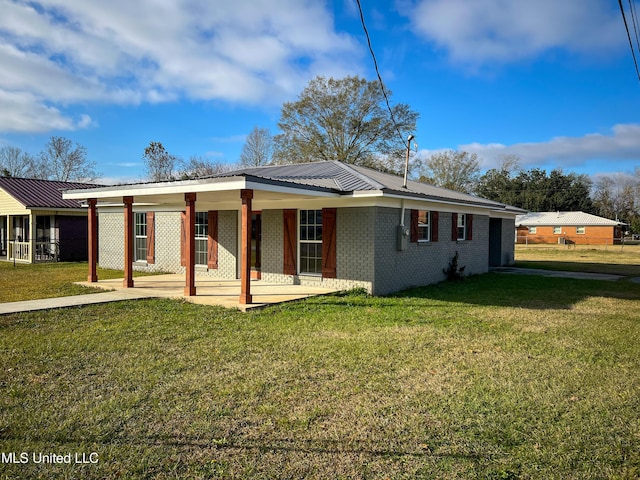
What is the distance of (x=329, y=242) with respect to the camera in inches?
456

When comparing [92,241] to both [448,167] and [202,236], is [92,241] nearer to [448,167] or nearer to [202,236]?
Result: [202,236]

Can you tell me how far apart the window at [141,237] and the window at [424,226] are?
9873mm

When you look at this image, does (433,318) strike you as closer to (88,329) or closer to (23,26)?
(88,329)

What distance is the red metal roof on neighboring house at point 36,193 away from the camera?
19.7m

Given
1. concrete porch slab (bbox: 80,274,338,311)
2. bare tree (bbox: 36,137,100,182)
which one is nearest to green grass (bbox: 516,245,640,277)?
concrete porch slab (bbox: 80,274,338,311)

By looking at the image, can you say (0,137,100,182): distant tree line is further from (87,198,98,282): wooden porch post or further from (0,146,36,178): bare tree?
(87,198,98,282): wooden porch post

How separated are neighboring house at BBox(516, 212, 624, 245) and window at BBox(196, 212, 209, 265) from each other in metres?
40.4

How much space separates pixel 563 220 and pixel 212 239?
4399 centimetres

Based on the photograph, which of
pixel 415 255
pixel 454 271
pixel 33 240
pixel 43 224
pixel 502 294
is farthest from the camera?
pixel 43 224

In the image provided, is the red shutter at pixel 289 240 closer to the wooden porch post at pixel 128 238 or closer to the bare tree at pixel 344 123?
the wooden porch post at pixel 128 238

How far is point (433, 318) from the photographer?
334 inches

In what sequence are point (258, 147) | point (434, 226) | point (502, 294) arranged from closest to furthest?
1. point (502, 294)
2. point (434, 226)
3. point (258, 147)

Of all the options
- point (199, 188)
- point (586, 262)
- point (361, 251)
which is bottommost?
point (586, 262)

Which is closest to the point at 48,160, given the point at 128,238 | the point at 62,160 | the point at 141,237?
the point at 62,160
